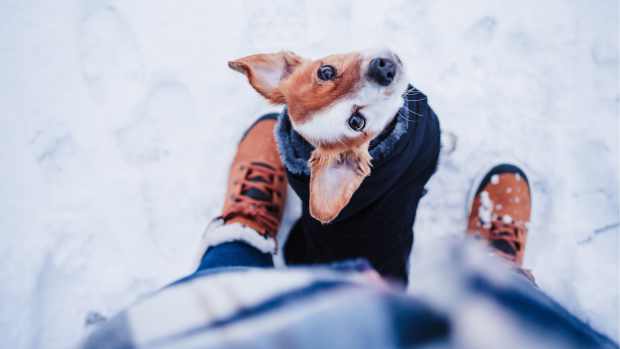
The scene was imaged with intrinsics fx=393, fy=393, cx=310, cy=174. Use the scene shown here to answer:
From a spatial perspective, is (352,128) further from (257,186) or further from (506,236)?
(506,236)

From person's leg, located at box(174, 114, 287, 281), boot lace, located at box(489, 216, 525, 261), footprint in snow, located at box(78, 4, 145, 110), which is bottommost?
boot lace, located at box(489, 216, 525, 261)

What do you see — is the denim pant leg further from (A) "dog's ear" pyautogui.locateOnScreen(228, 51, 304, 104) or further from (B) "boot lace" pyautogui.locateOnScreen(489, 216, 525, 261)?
(B) "boot lace" pyautogui.locateOnScreen(489, 216, 525, 261)

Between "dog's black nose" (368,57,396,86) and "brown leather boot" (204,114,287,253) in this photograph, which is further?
"brown leather boot" (204,114,287,253)

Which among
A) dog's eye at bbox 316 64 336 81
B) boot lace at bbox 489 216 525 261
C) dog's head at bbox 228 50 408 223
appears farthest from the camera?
boot lace at bbox 489 216 525 261

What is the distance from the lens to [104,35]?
2.21 meters

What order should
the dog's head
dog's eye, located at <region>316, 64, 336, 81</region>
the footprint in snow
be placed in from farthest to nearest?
the footprint in snow → dog's eye, located at <region>316, 64, 336, 81</region> → the dog's head

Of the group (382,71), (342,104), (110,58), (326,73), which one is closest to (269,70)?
(326,73)

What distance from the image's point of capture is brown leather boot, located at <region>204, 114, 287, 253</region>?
2.05 meters

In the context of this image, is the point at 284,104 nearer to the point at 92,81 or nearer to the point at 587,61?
the point at 92,81

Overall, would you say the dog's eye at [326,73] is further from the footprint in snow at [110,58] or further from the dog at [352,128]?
the footprint in snow at [110,58]

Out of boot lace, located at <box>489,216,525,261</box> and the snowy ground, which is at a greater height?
the snowy ground

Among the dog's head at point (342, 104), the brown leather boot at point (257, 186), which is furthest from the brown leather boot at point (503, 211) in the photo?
the brown leather boot at point (257, 186)

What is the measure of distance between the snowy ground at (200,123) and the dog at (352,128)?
633 millimetres

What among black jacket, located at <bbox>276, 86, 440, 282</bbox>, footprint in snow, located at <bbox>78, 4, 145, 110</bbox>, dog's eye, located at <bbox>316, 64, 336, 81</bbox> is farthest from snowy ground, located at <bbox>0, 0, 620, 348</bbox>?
dog's eye, located at <bbox>316, 64, 336, 81</bbox>
